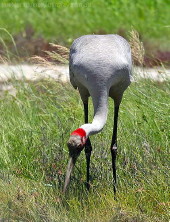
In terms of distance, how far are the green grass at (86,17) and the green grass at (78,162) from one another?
589 cm

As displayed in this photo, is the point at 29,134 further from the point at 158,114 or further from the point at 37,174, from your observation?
the point at 158,114

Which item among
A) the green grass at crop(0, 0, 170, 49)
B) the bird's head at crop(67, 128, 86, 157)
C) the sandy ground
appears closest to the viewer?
the bird's head at crop(67, 128, 86, 157)

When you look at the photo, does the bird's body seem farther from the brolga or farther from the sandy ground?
the sandy ground

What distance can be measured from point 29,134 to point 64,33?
7057mm

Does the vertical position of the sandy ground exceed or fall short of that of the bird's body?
it falls short

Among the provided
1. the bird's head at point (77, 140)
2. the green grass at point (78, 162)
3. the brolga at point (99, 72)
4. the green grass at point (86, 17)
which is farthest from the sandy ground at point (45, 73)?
the green grass at point (86, 17)

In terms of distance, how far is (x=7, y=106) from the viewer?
279 inches

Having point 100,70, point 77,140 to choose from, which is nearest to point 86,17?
point 100,70

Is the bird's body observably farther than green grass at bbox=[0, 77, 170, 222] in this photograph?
Yes

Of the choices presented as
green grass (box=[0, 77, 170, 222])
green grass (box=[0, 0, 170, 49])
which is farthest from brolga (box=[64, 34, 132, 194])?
green grass (box=[0, 0, 170, 49])

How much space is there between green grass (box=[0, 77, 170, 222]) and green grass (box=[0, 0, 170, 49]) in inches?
232

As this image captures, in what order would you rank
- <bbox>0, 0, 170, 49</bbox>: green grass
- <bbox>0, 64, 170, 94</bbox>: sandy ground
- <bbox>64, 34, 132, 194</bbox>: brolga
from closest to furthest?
<bbox>64, 34, 132, 194</bbox>: brolga → <bbox>0, 64, 170, 94</bbox>: sandy ground → <bbox>0, 0, 170, 49</bbox>: green grass

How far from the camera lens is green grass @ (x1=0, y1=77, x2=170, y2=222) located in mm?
4770

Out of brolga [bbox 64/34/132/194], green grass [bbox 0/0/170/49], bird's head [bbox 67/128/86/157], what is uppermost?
brolga [bbox 64/34/132/194]
